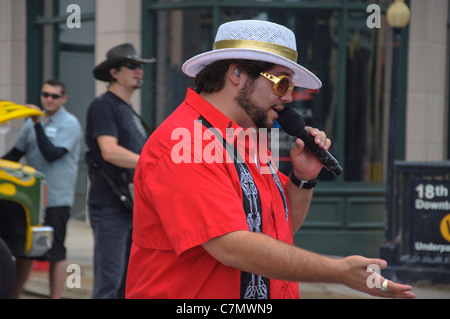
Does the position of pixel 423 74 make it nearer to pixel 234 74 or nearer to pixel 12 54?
pixel 12 54

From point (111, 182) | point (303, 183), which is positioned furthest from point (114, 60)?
point (303, 183)

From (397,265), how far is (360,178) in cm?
242

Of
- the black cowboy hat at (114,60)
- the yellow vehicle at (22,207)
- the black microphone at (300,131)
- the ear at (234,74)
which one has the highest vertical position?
the black cowboy hat at (114,60)

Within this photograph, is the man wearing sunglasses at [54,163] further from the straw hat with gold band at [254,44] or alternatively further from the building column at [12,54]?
the building column at [12,54]

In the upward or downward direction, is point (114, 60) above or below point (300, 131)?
above

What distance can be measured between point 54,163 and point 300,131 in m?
4.21

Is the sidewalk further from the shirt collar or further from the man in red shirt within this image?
the man in red shirt

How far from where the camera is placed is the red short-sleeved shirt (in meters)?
2.22

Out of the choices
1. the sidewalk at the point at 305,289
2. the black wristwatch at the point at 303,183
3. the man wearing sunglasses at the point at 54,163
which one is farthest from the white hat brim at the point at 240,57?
the sidewalk at the point at 305,289

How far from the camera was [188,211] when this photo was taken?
7.30 feet

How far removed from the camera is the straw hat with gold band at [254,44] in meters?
2.48

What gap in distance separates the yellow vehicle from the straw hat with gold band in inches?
139

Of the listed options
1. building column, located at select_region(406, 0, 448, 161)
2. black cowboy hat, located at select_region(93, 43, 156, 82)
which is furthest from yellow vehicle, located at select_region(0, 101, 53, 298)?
building column, located at select_region(406, 0, 448, 161)
